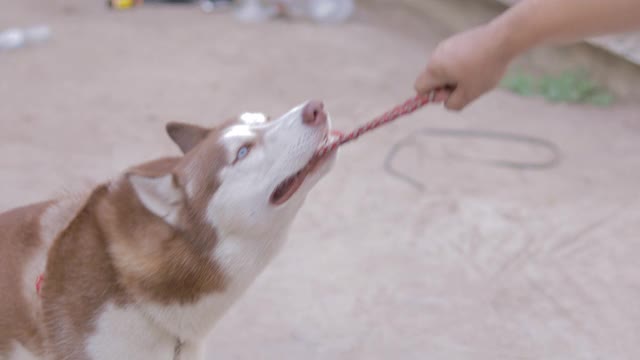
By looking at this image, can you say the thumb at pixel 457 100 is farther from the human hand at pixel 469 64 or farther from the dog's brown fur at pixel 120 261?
the dog's brown fur at pixel 120 261

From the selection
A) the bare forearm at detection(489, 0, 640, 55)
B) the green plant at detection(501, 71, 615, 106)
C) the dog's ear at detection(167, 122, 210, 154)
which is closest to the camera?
the bare forearm at detection(489, 0, 640, 55)

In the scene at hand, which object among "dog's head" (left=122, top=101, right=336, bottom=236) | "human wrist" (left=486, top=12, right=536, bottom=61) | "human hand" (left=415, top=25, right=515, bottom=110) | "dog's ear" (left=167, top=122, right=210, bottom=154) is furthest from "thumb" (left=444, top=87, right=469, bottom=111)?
"dog's ear" (left=167, top=122, right=210, bottom=154)

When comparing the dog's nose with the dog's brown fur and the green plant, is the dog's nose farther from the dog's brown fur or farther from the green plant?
the green plant

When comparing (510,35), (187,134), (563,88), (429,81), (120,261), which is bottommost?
(563,88)

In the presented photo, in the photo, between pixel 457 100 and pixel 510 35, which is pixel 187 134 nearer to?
pixel 457 100

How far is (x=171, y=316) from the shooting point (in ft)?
7.50

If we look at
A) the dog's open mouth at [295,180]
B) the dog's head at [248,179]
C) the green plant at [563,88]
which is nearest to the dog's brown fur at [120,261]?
the dog's head at [248,179]

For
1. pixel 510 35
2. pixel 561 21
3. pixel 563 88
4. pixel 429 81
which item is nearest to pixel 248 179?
pixel 429 81

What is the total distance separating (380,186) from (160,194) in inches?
97.7

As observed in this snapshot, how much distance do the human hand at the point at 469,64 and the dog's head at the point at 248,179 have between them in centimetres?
38

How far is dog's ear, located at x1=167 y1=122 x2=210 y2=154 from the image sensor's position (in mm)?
2523

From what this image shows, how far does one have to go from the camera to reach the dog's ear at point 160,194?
222cm

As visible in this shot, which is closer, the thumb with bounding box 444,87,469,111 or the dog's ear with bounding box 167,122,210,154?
the thumb with bounding box 444,87,469,111

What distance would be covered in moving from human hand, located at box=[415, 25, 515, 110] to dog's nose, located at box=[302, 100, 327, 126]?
1.22 feet
